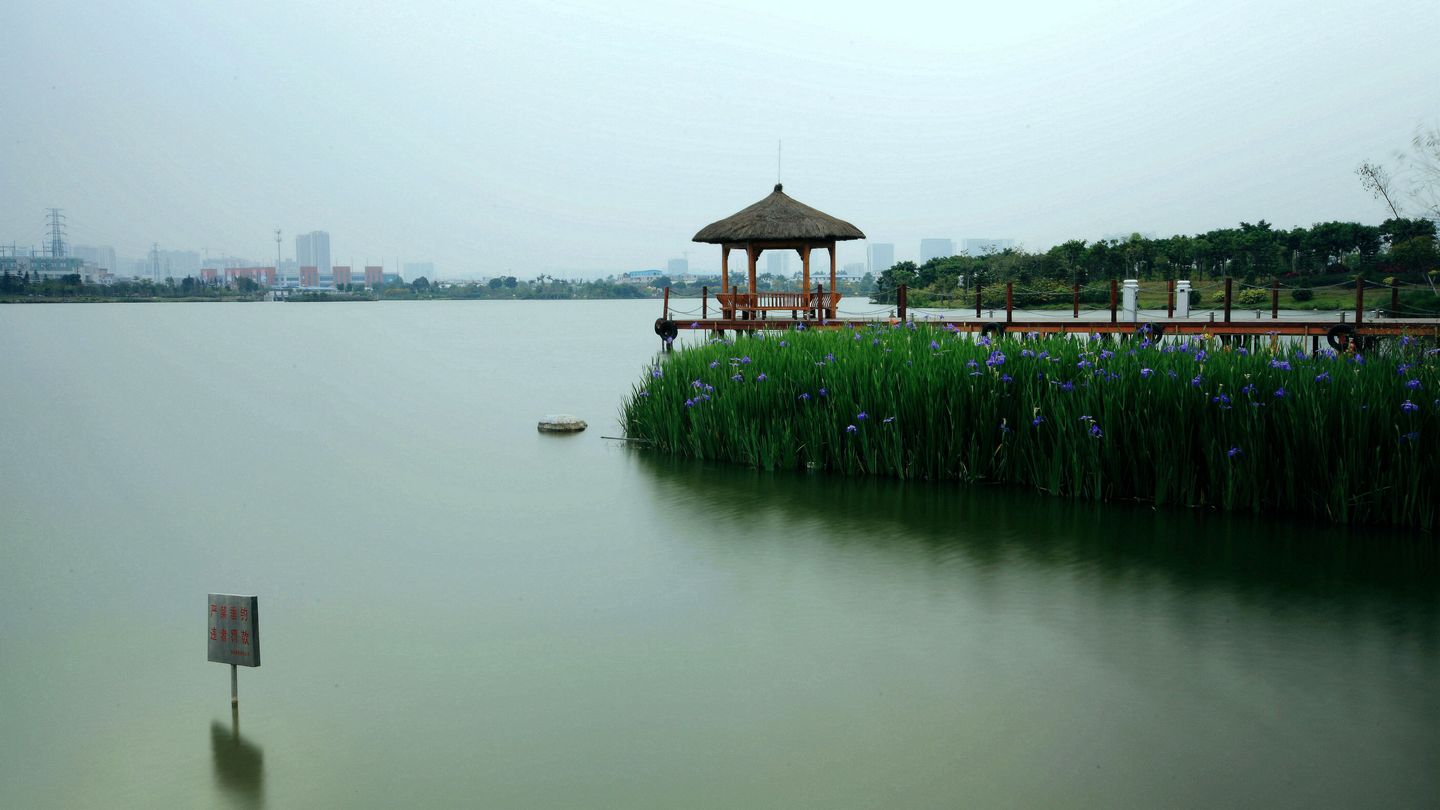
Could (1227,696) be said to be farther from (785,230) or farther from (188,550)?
(785,230)

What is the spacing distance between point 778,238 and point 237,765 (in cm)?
2046

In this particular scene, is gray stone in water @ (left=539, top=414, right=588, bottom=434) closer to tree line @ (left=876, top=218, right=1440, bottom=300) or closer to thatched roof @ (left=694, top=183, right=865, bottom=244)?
thatched roof @ (left=694, top=183, right=865, bottom=244)

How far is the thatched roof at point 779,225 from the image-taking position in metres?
23.6

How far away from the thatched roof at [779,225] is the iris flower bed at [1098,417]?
1212 centimetres

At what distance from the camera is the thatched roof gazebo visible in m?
23.7

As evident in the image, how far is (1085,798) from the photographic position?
12.5 feet

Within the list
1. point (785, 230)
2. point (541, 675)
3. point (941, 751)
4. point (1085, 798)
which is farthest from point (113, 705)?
point (785, 230)

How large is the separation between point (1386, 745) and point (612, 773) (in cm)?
295

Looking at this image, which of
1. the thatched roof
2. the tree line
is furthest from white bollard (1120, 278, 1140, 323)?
the tree line

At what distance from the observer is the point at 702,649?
5.55 m

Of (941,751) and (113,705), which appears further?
(113,705)

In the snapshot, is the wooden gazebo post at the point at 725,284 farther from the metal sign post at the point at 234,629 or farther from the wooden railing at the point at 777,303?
the metal sign post at the point at 234,629

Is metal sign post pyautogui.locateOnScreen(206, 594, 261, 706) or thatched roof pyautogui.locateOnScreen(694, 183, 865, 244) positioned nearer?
metal sign post pyautogui.locateOnScreen(206, 594, 261, 706)

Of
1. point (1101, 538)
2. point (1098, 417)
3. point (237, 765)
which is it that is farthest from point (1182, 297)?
point (237, 765)
